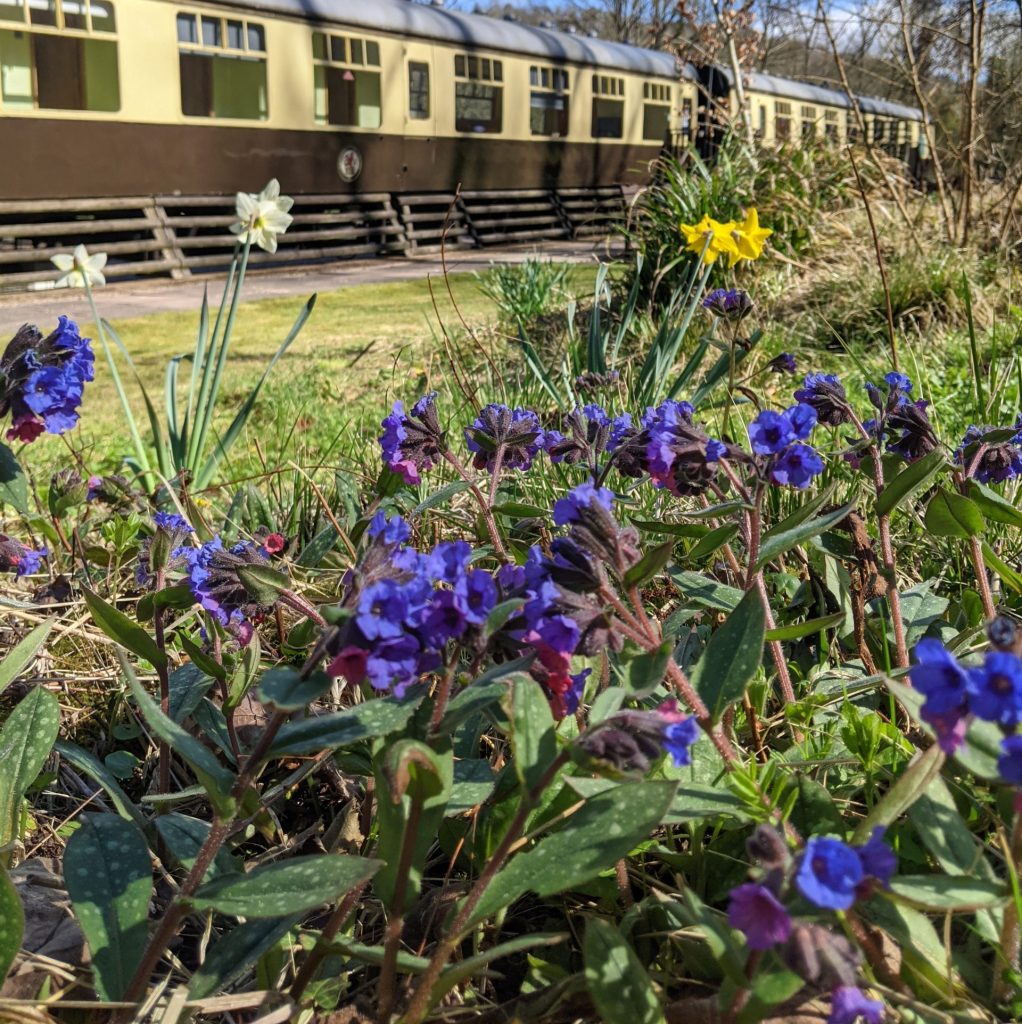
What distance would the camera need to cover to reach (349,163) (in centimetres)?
1234

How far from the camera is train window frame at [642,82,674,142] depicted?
16.7 metres

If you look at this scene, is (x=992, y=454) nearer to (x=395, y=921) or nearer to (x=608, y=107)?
(x=395, y=921)

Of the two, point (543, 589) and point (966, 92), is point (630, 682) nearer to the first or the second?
point (543, 589)

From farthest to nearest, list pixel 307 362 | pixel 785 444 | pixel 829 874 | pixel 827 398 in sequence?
pixel 307 362 < pixel 827 398 < pixel 785 444 < pixel 829 874

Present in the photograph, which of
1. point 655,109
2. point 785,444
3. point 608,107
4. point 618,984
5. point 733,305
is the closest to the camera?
point 618,984

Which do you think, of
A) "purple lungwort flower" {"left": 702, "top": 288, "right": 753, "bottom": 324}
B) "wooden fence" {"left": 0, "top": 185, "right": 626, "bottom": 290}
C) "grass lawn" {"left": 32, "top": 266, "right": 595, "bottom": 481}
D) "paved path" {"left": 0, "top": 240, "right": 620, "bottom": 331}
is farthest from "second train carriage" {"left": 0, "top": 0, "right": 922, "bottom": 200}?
"purple lungwort flower" {"left": 702, "top": 288, "right": 753, "bottom": 324}

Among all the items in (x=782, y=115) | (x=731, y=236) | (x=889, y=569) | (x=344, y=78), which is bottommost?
(x=889, y=569)

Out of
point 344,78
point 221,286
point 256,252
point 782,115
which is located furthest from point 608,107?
point 221,286

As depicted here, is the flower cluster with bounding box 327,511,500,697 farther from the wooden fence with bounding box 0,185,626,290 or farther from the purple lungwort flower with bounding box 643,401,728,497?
the wooden fence with bounding box 0,185,626,290

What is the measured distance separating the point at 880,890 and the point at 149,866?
709 mm

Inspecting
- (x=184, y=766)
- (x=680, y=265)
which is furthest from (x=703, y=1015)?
(x=680, y=265)

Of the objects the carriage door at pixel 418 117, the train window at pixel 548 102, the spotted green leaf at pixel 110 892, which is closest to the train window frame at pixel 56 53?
the carriage door at pixel 418 117

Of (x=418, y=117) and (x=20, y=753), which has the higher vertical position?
(x=418, y=117)

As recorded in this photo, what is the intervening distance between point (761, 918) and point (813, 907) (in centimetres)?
4
